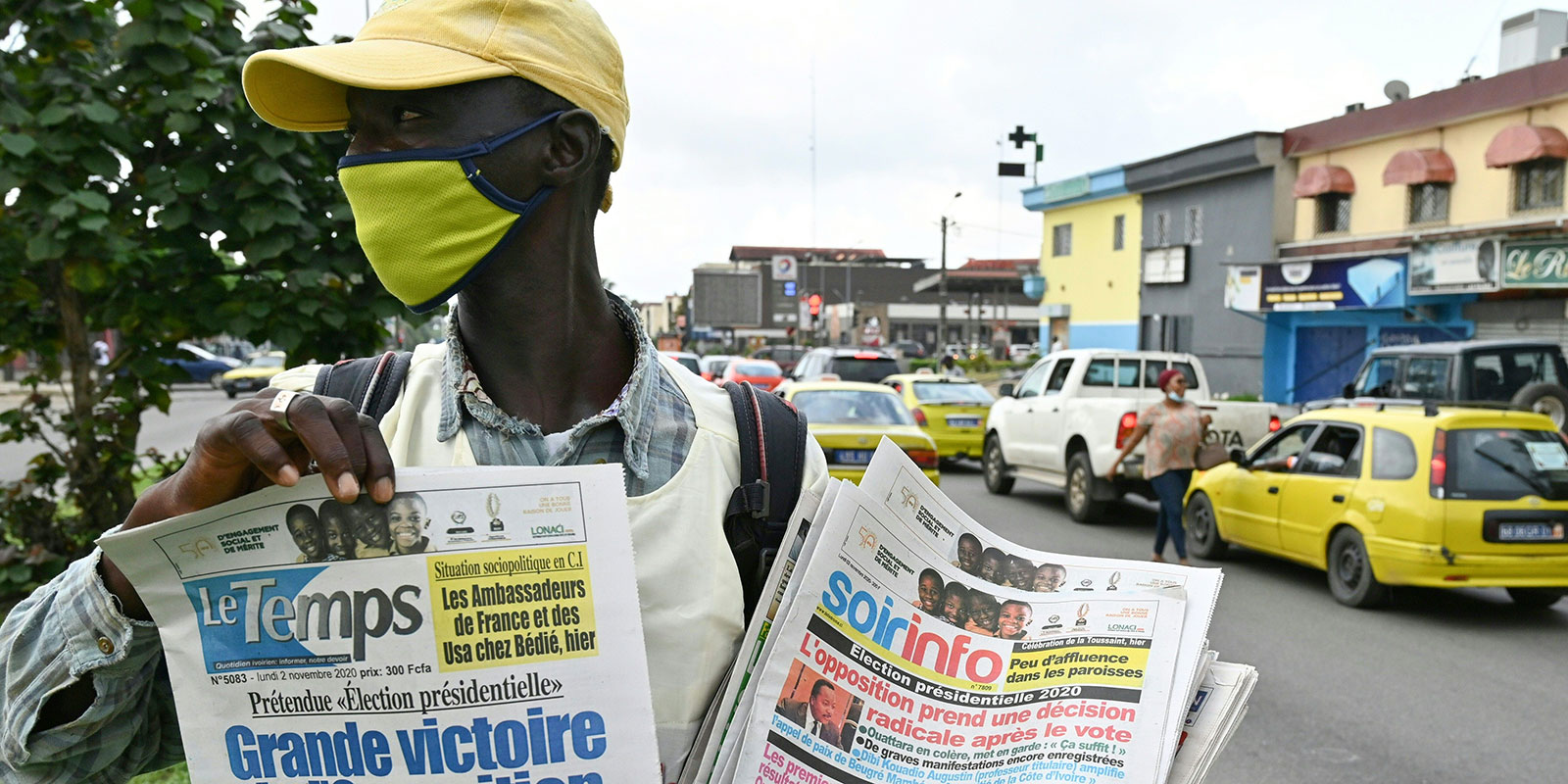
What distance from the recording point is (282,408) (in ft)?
3.55

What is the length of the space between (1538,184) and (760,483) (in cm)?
2235

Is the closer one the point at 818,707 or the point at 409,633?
the point at 409,633

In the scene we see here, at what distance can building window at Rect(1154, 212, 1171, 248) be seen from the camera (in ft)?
96.1

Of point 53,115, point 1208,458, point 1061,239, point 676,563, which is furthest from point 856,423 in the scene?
point 1061,239

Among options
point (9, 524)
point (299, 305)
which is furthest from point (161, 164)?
point (9, 524)

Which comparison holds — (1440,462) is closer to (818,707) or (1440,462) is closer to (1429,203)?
(818,707)

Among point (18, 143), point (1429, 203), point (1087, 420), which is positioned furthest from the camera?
point (1429, 203)

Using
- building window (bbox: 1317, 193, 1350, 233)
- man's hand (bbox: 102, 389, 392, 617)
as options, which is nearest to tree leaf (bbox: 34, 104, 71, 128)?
man's hand (bbox: 102, 389, 392, 617)

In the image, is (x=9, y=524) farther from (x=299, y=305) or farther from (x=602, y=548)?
(x=602, y=548)

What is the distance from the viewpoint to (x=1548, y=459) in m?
7.51

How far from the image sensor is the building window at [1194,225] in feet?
91.6

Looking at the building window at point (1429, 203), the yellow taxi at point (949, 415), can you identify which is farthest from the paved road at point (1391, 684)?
the building window at point (1429, 203)

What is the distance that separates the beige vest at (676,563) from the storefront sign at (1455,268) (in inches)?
844

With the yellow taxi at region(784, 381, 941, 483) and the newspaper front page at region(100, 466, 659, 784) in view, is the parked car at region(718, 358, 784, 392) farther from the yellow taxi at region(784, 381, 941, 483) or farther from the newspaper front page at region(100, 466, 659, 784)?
the newspaper front page at region(100, 466, 659, 784)
